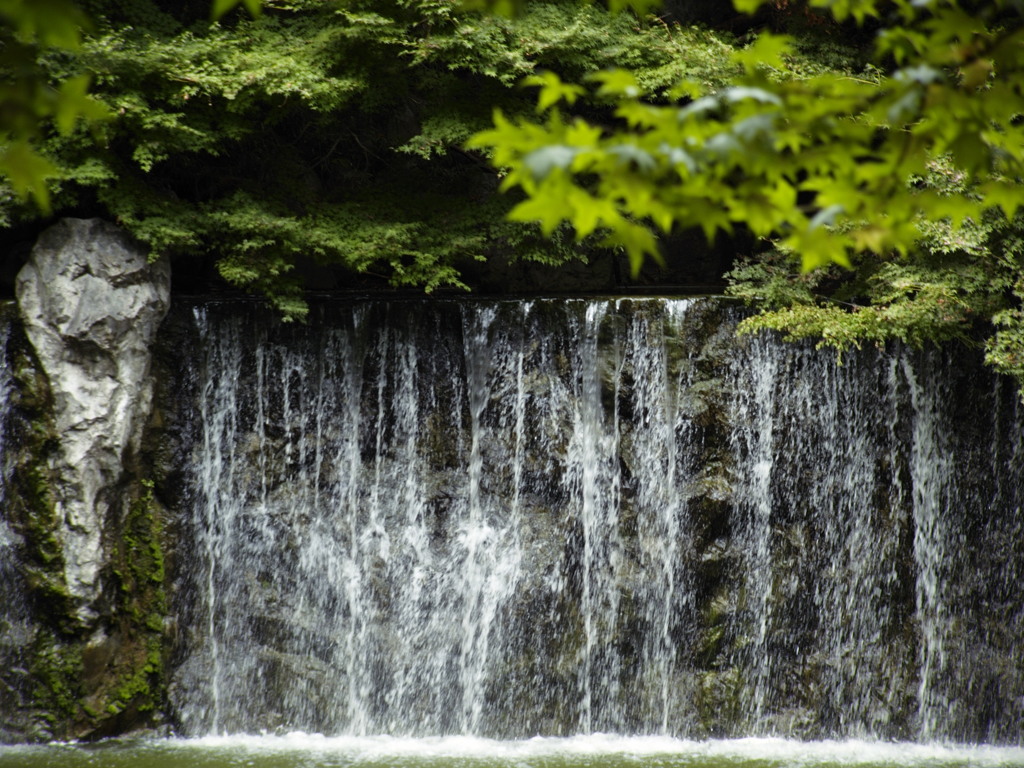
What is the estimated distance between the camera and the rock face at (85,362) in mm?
7184

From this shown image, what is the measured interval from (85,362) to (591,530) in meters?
4.76

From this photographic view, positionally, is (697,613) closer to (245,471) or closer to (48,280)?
(245,471)

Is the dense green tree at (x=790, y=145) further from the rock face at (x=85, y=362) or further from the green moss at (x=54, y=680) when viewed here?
the green moss at (x=54, y=680)

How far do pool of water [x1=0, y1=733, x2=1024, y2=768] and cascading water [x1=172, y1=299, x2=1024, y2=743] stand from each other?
8.8 inches

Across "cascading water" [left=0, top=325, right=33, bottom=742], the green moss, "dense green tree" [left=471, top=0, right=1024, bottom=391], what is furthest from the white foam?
"dense green tree" [left=471, top=0, right=1024, bottom=391]

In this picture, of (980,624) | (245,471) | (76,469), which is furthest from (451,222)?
(980,624)

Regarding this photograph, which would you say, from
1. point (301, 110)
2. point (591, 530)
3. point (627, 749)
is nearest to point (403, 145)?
point (301, 110)

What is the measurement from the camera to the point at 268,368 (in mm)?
8336

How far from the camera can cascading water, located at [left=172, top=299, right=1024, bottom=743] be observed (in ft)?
26.1

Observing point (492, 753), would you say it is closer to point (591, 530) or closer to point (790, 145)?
point (591, 530)

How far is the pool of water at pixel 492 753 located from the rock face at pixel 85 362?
115 centimetres

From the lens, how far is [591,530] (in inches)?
322

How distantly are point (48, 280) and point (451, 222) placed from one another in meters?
3.64

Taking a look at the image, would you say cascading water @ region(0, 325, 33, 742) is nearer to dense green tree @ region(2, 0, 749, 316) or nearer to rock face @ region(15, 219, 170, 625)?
rock face @ region(15, 219, 170, 625)
